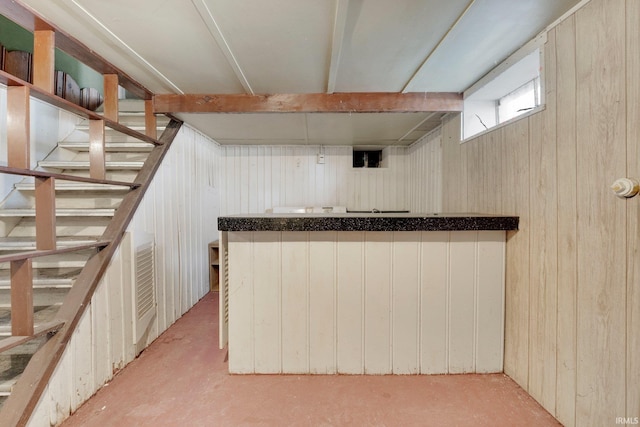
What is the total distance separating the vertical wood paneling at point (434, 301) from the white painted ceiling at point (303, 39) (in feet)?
3.40

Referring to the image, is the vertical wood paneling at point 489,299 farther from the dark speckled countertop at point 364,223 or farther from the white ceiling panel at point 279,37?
the white ceiling panel at point 279,37

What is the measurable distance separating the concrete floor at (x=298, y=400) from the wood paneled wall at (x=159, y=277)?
0.12m

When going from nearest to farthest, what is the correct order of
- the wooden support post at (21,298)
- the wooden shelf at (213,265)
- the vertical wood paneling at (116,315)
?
the wooden support post at (21,298) < the vertical wood paneling at (116,315) < the wooden shelf at (213,265)

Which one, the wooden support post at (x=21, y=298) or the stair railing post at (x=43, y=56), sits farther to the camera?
the stair railing post at (x=43, y=56)

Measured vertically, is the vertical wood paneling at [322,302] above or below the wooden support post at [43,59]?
below

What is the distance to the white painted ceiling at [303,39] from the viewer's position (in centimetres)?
107

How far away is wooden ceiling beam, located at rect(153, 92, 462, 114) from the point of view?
1856 millimetres

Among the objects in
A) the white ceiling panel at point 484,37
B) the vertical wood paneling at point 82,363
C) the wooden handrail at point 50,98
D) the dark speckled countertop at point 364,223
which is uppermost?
the white ceiling panel at point 484,37

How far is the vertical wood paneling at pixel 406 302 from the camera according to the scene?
4.55ft

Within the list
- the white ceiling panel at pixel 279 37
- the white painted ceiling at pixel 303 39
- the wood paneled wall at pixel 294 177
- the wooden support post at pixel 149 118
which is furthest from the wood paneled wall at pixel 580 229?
the wooden support post at pixel 149 118

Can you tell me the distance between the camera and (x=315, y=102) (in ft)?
Answer: 6.10

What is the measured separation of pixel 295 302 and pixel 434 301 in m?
0.80

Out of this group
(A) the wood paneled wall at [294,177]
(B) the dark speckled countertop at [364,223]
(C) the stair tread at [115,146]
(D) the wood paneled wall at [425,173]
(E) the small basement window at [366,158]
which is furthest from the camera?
(E) the small basement window at [366,158]

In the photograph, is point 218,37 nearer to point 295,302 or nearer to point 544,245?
point 295,302
